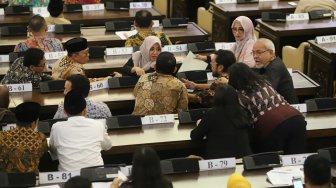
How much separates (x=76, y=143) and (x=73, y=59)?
5.66 ft

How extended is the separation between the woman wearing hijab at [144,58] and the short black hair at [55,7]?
4.75 ft

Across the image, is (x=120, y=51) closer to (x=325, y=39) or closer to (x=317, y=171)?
(x=325, y=39)

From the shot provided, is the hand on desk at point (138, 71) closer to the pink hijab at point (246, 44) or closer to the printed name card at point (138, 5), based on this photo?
the pink hijab at point (246, 44)

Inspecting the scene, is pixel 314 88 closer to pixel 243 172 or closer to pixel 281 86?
pixel 281 86

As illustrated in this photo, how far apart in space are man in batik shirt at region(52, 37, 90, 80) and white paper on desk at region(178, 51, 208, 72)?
850mm

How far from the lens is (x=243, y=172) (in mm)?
4613

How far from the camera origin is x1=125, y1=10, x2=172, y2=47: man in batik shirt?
712 cm

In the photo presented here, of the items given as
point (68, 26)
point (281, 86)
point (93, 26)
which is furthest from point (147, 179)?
point (93, 26)

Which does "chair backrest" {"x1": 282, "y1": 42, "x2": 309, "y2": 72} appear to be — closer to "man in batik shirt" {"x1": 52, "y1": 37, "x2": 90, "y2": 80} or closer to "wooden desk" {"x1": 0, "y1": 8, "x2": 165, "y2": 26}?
"wooden desk" {"x1": 0, "y1": 8, "x2": 165, "y2": 26}

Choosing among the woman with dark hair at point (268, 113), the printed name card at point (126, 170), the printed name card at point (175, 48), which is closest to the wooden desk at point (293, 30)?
the printed name card at point (175, 48)

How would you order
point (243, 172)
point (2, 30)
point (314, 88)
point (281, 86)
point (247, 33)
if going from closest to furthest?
point (243, 172), point (281, 86), point (314, 88), point (247, 33), point (2, 30)

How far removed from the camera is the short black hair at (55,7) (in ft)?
25.4

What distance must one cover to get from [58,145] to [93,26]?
13.3 feet

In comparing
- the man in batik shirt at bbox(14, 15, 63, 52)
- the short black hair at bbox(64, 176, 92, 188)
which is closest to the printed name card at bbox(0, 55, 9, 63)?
the man in batik shirt at bbox(14, 15, 63, 52)
